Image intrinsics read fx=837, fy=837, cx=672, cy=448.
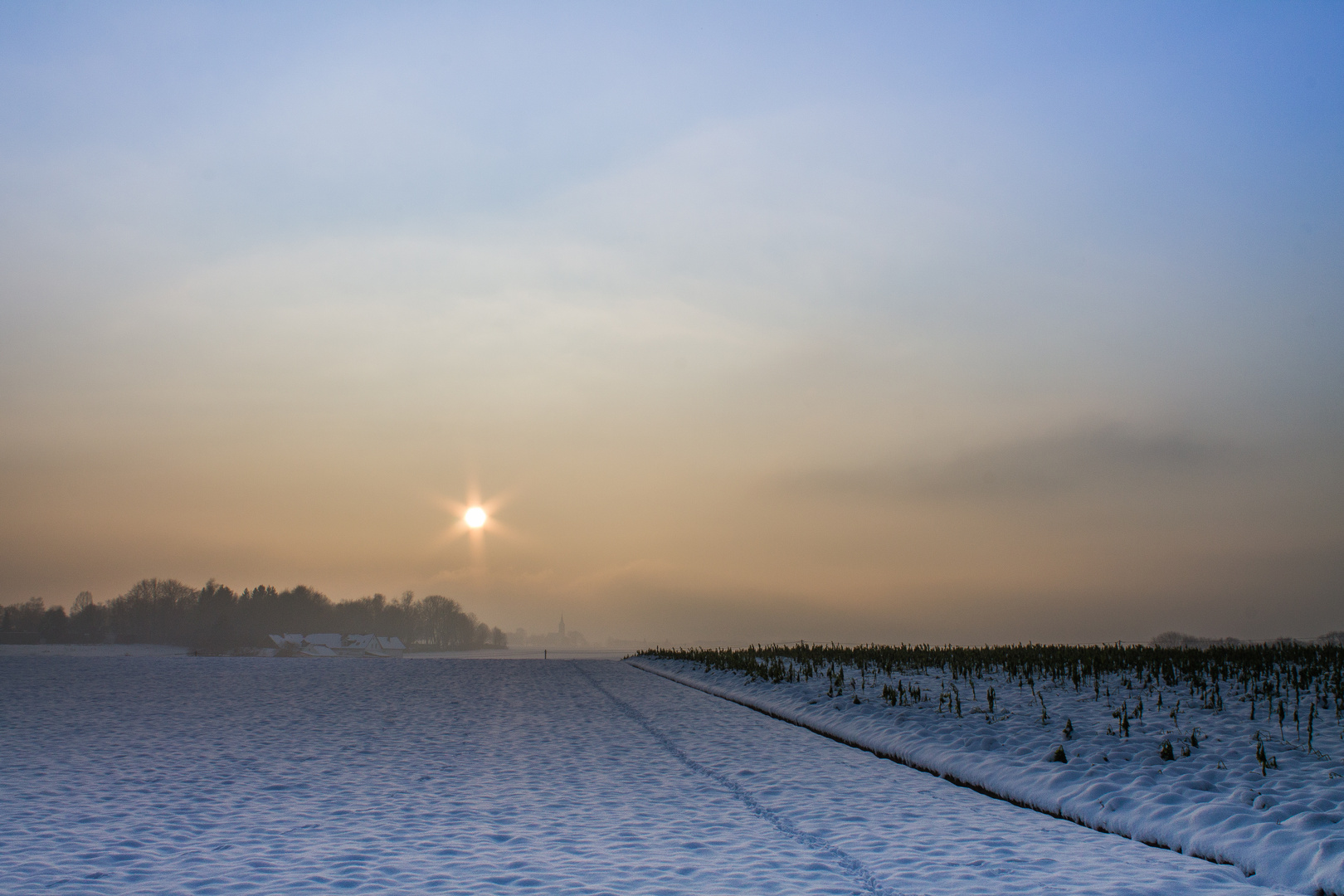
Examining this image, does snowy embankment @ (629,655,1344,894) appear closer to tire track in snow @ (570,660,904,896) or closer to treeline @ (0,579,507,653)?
tire track in snow @ (570,660,904,896)

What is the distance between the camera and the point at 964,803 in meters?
11.6

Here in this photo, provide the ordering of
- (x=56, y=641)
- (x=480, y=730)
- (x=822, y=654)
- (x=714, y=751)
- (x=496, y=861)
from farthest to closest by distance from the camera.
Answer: (x=56, y=641) < (x=822, y=654) < (x=480, y=730) < (x=714, y=751) < (x=496, y=861)

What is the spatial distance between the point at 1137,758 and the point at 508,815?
9474 mm

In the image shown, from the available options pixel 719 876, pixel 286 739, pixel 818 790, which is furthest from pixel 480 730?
pixel 719 876

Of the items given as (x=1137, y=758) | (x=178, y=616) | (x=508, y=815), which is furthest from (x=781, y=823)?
(x=178, y=616)

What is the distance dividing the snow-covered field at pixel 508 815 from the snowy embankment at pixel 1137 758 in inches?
24.4

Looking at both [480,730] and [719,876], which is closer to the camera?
[719,876]

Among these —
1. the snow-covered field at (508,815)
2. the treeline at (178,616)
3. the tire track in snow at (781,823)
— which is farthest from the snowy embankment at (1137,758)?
the treeline at (178,616)

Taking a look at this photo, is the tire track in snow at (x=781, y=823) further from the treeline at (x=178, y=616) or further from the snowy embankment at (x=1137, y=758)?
the treeline at (x=178, y=616)

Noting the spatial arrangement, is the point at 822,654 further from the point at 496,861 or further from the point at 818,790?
the point at 496,861

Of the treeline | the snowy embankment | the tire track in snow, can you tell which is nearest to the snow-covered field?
the tire track in snow

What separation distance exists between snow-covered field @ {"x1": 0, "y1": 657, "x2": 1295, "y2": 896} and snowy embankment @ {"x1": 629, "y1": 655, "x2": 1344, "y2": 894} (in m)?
0.62

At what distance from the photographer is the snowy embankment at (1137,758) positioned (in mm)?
8945

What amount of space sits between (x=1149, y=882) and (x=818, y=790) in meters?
5.20
